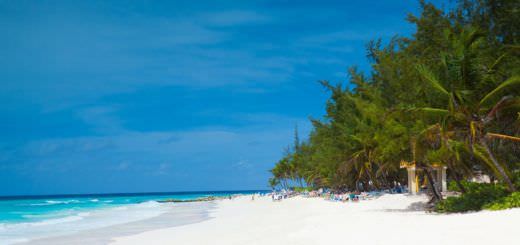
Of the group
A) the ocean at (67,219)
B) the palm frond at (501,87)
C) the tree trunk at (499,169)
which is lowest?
the ocean at (67,219)

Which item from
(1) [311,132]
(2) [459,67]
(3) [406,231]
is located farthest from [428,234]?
(1) [311,132]

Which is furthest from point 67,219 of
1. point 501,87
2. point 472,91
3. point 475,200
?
point 501,87

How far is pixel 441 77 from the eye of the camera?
1598 cm

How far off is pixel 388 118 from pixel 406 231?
28.3ft

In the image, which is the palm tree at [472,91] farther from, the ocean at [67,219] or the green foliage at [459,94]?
the ocean at [67,219]

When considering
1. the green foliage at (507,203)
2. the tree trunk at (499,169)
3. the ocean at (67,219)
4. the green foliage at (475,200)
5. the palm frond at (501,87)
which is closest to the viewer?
the green foliage at (507,203)

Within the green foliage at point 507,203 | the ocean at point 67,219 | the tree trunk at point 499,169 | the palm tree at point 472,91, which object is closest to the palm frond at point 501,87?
the palm tree at point 472,91

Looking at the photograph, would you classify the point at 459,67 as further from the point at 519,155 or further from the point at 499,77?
the point at 519,155

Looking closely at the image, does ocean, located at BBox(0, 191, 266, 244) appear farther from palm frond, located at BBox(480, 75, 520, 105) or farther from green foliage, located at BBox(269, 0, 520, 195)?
palm frond, located at BBox(480, 75, 520, 105)

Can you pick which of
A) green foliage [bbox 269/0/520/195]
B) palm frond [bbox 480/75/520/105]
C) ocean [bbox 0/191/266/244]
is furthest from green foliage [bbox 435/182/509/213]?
ocean [bbox 0/191/266/244]

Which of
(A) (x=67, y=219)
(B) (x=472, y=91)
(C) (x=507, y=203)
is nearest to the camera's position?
(C) (x=507, y=203)

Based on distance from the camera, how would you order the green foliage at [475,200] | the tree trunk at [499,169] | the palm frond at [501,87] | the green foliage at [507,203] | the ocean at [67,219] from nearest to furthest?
1. the green foliage at [507,203]
2. the palm frond at [501,87]
3. the tree trunk at [499,169]
4. the green foliage at [475,200]
5. the ocean at [67,219]

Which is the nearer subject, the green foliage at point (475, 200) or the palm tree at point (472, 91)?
the palm tree at point (472, 91)

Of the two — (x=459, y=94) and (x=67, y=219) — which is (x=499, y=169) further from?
(x=67, y=219)
